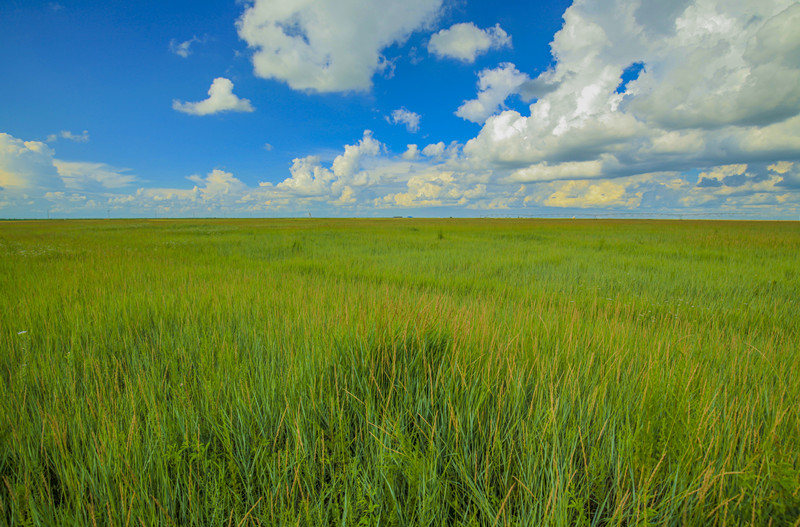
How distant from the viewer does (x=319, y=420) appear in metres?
1.58

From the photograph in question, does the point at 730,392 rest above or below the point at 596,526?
above

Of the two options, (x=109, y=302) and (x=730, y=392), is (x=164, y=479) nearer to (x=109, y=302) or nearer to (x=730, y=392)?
(x=730, y=392)

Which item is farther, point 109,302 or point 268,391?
point 109,302

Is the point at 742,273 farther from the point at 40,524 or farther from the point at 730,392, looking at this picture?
the point at 40,524

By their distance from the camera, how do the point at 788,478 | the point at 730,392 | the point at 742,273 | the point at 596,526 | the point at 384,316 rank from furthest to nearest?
1. the point at 742,273
2. the point at 384,316
3. the point at 730,392
4. the point at 596,526
5. the point at 788,478

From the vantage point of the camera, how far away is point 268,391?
169 centimetres

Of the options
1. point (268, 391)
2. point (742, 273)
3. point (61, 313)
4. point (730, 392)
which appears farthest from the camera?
point (742, 273)

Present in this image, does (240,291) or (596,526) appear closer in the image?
(596,526)

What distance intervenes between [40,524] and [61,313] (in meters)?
3.42

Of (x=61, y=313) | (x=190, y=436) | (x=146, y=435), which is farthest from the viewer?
(x=61, y=313)

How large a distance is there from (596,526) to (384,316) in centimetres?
156

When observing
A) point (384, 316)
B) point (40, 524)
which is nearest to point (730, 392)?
point (384, 316)

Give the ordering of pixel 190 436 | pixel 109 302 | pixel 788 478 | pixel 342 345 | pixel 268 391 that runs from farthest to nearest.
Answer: pixel 109 302
pixel 342 345
pixel 268 391
pixel 190 436
pixel 788 478

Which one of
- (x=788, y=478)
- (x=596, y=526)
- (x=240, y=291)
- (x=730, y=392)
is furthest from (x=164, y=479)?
(x=240, y=291)
